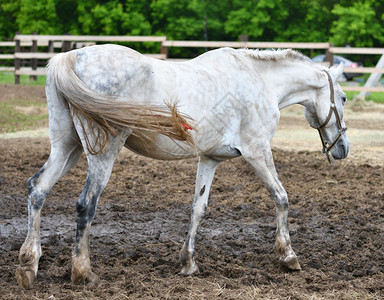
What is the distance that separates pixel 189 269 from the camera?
4492mm

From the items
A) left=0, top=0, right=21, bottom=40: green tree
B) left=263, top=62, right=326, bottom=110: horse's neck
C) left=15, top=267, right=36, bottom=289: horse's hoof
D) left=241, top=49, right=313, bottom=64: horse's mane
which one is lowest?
left=0, top=0, right=21, bottom=40: green tree

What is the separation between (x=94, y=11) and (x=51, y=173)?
94.6 ft

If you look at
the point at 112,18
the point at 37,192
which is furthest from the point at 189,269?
the point at 112,18

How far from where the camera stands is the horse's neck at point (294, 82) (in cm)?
482

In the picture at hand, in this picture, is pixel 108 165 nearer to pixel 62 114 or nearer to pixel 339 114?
pixel 62 114

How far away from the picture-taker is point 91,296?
378 centimetres

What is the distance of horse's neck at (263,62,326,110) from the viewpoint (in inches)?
190

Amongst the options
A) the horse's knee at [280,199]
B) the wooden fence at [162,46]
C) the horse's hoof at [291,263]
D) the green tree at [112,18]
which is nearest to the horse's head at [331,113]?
the horse's knee at [280,199]

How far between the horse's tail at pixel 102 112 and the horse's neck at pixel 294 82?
123 cm

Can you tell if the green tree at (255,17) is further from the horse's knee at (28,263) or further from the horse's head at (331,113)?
→ the horse's knee at (28,263)

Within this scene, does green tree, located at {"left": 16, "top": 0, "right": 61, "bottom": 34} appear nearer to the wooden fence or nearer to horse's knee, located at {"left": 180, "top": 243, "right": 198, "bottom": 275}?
the wooden fence

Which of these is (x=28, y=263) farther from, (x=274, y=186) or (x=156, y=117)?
(x=274, y=186)

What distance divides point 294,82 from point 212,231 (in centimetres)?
173

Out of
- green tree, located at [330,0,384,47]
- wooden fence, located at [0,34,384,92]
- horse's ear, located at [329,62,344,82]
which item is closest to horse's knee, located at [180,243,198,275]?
horse's ear, located at [329,62,344,82]
